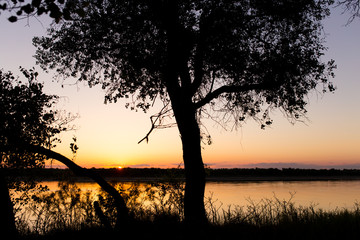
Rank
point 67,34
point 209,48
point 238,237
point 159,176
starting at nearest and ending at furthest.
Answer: point 238,237 → point 209,48 → point 67,34 → point 159,176

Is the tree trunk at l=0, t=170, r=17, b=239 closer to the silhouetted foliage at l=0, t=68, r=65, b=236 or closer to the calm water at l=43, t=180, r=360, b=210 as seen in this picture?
the silhouetted foliage at l=0, t=68, r=65, b=236

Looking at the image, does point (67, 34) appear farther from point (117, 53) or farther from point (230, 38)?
point (230, 38)

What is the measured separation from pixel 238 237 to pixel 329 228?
11.2 feet

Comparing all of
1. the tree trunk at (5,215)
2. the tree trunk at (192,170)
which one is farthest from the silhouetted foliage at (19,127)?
the tree trunk at (192,170)

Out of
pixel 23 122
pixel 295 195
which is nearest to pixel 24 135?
pixel 23 122

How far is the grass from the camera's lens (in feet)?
39.7

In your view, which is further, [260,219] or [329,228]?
[260,219]

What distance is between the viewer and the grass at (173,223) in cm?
1211

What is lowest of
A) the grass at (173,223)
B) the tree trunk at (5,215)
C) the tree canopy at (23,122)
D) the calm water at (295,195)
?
the calm water at (295,195)

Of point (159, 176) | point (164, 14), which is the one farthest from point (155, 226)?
point (164, 14)

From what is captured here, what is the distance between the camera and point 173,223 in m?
13.6

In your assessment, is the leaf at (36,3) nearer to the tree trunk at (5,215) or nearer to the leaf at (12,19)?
the leaf at (12,19)

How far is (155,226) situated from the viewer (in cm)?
Answer: 1330

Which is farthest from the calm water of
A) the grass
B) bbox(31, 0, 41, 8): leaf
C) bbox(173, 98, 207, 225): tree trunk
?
bbox(31, 0, 41, 8): leaf
